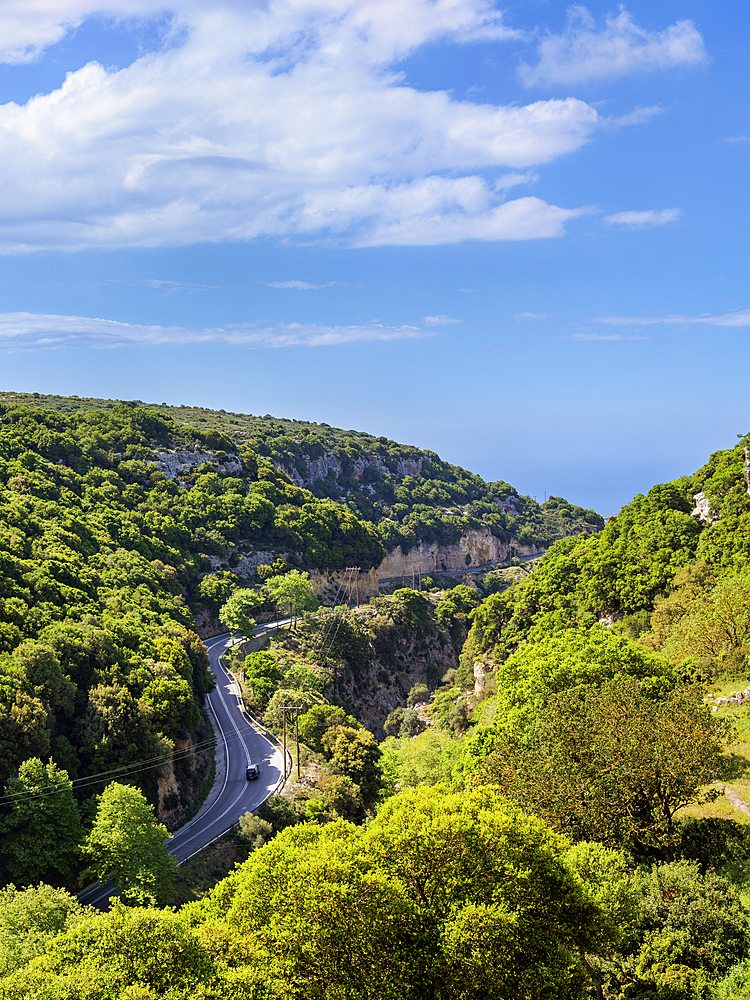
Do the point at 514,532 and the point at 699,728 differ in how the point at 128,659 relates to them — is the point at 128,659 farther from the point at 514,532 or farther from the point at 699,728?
the point at 514,532

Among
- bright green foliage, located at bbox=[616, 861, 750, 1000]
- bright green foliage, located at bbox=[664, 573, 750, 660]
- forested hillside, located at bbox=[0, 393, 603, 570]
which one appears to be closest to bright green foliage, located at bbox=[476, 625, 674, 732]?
bright green foliage, located at bbox=[664, 573, 750, 660]

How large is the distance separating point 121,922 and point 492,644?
54.0 metres

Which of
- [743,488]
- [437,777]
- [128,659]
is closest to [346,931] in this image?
[437,777]

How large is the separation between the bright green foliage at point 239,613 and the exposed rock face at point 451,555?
42072mm

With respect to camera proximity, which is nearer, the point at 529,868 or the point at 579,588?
the point at 529,868

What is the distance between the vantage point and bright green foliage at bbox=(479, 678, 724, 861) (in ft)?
68.6

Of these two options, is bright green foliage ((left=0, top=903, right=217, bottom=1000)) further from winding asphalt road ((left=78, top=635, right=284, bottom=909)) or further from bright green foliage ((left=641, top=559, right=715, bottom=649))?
bright green foliage ((left=641, top=559, right=715, bottom=649))

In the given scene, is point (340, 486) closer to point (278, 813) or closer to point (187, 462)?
point (187, 462)

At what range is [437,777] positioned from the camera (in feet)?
130

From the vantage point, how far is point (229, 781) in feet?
150

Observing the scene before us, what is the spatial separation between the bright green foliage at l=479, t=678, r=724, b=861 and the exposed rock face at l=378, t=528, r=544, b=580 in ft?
289

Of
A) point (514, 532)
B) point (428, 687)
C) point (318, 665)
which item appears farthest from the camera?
point (514, 532)

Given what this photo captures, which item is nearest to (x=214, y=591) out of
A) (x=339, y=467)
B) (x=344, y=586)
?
(x=344, y=586)

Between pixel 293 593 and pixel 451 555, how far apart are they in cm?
6124
